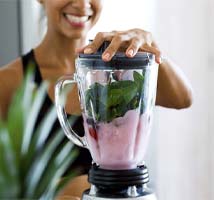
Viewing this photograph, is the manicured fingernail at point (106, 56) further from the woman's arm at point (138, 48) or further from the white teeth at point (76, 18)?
the white teeth at point (76, 18)

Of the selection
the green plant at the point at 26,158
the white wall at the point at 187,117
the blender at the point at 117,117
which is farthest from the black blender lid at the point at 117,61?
the white wall at the point at 187,117

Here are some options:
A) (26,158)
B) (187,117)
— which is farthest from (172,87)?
(187,117)

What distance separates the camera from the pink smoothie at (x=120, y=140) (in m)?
0.53

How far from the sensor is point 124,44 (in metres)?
0.55

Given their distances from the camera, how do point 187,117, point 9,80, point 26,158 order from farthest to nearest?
1. point 187,117
2. point 9,80
3. point 26,158

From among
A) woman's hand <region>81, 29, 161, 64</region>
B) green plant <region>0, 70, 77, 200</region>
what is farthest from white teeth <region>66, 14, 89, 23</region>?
green plant <region>0, 70, 77, 200</region>

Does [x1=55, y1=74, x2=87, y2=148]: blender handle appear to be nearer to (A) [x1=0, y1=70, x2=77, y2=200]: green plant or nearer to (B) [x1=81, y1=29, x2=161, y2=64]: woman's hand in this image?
(B) [x1=81, y1=29, x2=161, y2=64]: woman's hand

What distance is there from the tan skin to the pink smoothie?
0.26 ft

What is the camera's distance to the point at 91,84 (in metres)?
0.55

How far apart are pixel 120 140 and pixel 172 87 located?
0.33 meters

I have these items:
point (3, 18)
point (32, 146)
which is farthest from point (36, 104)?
point (3, 18)

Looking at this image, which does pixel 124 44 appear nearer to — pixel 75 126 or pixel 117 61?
pixel 117 61

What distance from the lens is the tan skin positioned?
0.56 meters

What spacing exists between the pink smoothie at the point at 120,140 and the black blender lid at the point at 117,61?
0.18 feet
